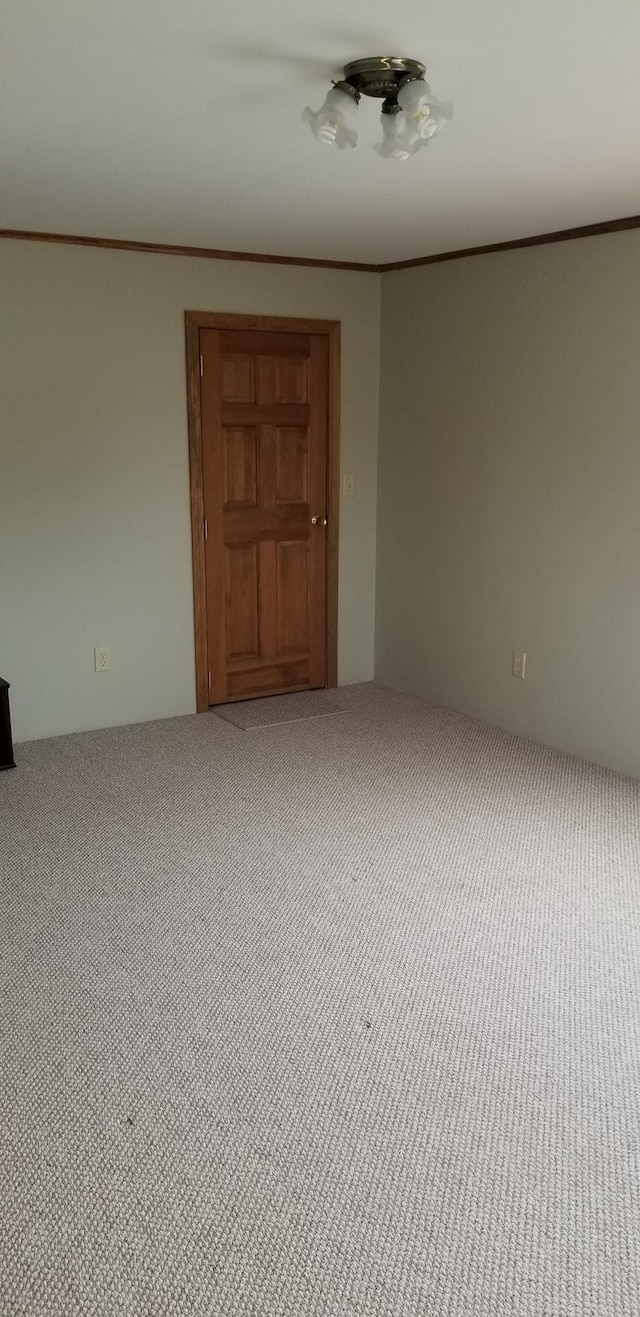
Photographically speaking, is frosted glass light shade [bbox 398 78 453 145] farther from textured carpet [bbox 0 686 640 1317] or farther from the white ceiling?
textured carpet [bbox 0 686 640 1317]

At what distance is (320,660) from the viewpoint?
534 centimetres

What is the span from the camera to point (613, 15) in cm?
178

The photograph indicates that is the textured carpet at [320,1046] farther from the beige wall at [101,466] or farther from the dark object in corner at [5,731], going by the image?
the beige wall at [101,466]

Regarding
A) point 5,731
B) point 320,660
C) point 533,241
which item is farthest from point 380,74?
point 320,660

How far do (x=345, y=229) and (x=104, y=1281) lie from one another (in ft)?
11.8

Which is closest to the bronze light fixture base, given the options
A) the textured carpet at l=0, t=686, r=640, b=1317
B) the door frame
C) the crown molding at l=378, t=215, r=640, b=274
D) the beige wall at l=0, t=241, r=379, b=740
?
the crown molding at l=378, t=215, r=640, b=274

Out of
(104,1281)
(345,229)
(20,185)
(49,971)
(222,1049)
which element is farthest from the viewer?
(345,229)

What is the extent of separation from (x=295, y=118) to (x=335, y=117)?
341mm

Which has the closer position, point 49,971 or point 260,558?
point 49,971

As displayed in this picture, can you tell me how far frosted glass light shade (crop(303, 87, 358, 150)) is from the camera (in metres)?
2.09

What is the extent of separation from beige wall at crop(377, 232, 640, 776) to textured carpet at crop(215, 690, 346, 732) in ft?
1.66

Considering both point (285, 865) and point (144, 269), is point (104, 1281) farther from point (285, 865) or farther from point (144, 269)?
point (144, 269)

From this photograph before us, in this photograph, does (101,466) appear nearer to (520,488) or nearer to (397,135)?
(520,488)

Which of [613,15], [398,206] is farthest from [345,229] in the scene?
[613,15]
